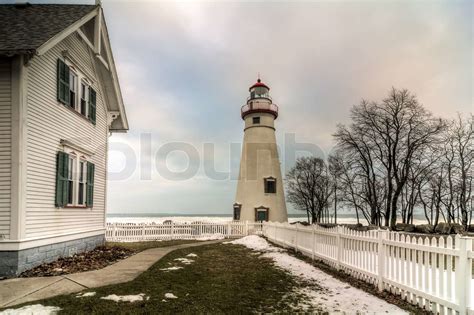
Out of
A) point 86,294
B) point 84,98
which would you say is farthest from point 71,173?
point 86,294

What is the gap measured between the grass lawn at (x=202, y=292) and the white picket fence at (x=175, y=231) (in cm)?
1272

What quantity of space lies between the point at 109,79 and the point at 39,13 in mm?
3781

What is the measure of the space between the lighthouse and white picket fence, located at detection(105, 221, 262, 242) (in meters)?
3.39

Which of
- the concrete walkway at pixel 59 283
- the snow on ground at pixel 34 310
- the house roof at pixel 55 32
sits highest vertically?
the house roof at pixel 55 32

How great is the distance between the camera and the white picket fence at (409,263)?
5.43 meters

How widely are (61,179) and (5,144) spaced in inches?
92.2

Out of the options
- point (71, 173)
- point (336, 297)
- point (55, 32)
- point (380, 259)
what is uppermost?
point (55, 32)

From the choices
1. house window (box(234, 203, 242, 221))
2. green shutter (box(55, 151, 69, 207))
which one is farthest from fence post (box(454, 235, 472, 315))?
house window (box(234, 203, 242, 221))

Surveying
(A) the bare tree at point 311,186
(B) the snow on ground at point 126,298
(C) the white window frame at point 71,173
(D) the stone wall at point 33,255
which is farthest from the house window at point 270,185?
(B) the snow on ground at point 126,298

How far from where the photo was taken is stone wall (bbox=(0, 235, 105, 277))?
8.60 metres

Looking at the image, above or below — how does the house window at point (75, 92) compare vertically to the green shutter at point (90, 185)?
above

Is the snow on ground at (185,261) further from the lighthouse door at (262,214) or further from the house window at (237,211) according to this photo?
the house window at (237,211)

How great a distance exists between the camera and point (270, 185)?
97.8 ft

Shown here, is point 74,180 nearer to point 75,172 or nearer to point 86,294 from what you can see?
point 75,172
